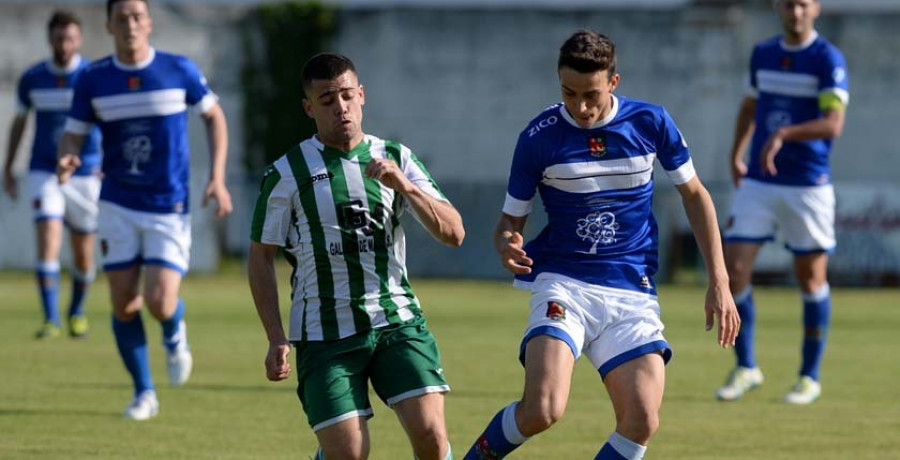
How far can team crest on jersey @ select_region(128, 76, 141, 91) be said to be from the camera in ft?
29.9

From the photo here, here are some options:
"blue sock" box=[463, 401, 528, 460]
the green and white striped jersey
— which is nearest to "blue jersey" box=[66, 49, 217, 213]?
the green and white striped jersey

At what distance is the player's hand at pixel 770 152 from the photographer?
9570mm

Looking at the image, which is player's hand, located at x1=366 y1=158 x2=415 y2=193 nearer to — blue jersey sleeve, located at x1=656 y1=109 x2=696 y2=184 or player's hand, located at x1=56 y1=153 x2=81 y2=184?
blue jersey sleeve, located at x1=656 y1=109 x2=696 y2=184

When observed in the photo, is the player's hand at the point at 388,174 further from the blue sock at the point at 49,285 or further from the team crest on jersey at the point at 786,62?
the blue sock at the point at 49,285

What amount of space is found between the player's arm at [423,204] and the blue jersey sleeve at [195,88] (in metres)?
3.70

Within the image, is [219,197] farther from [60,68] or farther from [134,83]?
[60,68]

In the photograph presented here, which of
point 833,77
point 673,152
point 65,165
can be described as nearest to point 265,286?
point 673,152

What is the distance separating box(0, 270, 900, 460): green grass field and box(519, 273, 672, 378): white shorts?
1.53m

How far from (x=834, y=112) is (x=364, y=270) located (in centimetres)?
479

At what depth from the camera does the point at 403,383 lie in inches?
233

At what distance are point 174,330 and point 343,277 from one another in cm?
378

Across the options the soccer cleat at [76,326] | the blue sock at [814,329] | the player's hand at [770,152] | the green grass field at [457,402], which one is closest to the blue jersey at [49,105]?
the soccer cleat at [76,326]

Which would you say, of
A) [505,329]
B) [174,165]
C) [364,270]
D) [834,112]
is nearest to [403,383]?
[364,270]

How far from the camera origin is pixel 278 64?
96.6 ft
